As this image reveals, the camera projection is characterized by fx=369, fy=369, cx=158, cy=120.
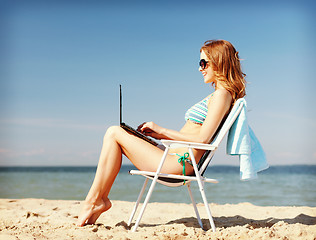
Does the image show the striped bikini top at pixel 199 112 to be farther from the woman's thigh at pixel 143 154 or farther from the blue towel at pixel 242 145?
the woman's thigh at pixel 143 154

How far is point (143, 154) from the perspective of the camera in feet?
10.3

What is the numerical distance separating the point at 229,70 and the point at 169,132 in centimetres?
75

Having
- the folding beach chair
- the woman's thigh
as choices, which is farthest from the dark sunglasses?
the woman's thigh

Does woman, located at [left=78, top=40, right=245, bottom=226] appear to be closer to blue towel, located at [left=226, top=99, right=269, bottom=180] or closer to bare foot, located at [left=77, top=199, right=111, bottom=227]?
bare foot, located at [left=77, top=199, right=111, bottom=227]

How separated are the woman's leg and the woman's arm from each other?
15cm

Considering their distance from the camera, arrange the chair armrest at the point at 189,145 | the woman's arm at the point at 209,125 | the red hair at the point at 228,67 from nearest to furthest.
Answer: the chair armrest at the point at 189,145 < the woman's arm at the point at 209,125 < the red hair at the point at 228,67

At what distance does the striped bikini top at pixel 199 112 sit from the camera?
126 inches

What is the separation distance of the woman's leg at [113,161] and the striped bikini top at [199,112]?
384mm

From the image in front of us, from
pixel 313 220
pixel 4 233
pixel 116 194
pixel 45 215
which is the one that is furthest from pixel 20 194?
pixel 313 220

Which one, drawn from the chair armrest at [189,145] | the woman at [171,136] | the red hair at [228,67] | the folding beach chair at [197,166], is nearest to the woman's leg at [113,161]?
the woman at [171,136]

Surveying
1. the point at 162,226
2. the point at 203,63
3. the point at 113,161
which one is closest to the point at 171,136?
the point at 113,161

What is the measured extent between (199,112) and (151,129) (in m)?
0.46

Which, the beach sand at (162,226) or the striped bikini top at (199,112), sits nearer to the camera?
the beach sand at (162,226)

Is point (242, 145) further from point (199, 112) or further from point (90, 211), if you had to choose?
point (90, 211)
